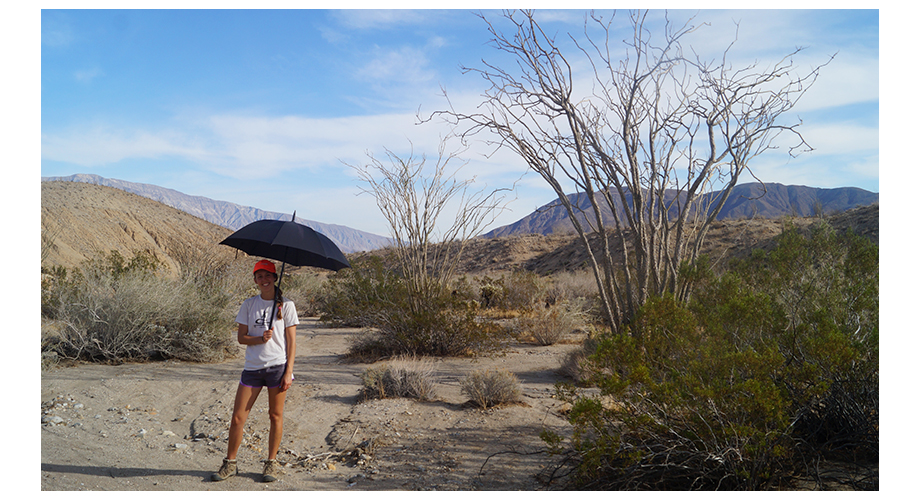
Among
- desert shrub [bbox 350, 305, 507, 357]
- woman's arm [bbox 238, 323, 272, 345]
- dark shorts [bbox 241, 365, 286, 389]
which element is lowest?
desert shrub [bbox 350, 305, 507, 357]

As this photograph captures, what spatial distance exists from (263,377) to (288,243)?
997 millimetres

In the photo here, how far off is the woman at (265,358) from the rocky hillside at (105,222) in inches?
1020

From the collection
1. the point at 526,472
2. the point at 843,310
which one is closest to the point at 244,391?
the point at 526,472

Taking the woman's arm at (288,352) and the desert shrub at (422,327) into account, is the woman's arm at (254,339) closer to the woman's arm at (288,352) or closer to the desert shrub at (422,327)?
the woman's arm at (288,352)

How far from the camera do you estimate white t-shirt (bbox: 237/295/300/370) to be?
3676 millimetres

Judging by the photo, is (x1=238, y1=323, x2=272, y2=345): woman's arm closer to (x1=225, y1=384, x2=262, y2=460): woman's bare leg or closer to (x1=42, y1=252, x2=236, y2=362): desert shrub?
(x1=225, y1=384, x2=262, y2=460): woman's bare leg

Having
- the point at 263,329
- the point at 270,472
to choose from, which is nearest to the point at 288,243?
the point at 263,329

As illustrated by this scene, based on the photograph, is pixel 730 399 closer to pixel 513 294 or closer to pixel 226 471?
pixel 226 471

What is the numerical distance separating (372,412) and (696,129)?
18.7 feet

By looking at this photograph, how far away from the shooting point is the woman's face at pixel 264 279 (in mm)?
3693

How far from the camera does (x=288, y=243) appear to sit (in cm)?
383

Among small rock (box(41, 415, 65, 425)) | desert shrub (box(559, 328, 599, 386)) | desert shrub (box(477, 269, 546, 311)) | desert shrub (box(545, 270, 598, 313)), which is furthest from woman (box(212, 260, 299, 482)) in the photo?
desert shrub (box(545, 270, 598, 313))

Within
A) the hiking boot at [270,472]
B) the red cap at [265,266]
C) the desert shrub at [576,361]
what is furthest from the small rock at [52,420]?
the desert shrub at [576,361]

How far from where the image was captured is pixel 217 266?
12.1 m
